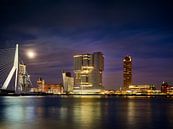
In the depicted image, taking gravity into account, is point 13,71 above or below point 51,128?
above

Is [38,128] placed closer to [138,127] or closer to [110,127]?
[110,127]

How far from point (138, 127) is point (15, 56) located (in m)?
75.6

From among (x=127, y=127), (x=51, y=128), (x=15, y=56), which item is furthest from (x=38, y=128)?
(x=15, y=56)

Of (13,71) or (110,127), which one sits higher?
(13,71)

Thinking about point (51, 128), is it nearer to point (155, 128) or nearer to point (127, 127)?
point (127, 127)

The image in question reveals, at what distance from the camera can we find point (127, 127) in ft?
104

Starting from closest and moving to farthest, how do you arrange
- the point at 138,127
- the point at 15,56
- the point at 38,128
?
the point at 38,128 → the point at 138,127 → the point at 15,56

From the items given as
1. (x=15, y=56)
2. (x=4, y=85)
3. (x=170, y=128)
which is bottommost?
(x=170, y=128)

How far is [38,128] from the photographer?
29562mm

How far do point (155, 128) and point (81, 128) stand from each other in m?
6.80

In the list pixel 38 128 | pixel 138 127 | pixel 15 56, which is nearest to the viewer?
pixel 38 128

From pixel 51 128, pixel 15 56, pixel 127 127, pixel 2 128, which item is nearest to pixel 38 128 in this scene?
pixel 51 128

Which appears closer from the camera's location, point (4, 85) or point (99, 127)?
point (99, 127)

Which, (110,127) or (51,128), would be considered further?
(110,127)
